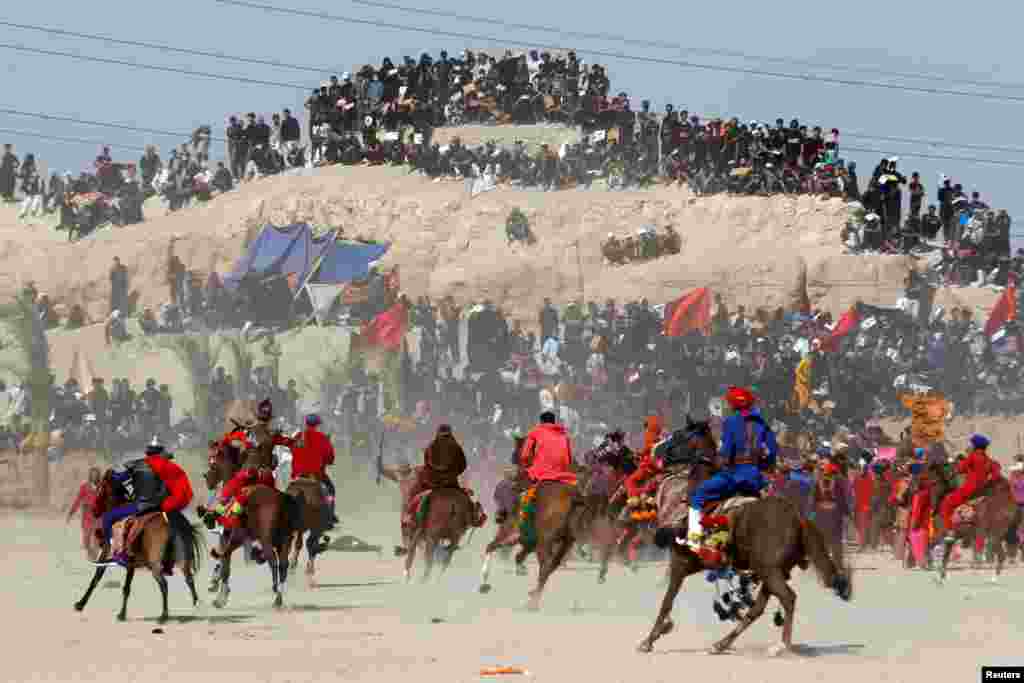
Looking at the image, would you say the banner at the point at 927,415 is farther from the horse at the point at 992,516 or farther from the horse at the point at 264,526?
the horse at the point at 264,526

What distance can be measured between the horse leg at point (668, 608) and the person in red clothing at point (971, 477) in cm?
1029

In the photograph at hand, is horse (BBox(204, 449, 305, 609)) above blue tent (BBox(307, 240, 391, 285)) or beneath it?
beneath

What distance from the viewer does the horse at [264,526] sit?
23.8 metres

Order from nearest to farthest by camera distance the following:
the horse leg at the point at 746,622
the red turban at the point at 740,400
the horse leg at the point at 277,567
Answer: the horse leg at the point at 746,622 < the red turban at the point at 740,400 < the horse leg at the point at 277,567

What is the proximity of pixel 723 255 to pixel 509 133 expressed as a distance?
626cm

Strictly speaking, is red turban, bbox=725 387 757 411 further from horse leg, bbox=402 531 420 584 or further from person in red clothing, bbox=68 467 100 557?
person in red clothing, bbox=68 467 100 557

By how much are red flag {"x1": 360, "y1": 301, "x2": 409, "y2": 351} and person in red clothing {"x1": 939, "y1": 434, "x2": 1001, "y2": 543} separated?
2257 centimetres

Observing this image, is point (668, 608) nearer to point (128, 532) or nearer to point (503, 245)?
point (128, 532)

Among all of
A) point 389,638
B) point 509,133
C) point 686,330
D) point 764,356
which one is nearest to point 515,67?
point 509,133

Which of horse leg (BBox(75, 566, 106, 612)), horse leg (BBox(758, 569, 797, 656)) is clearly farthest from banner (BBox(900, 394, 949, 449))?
horse leg (BBox(758, 569, 797, 656))

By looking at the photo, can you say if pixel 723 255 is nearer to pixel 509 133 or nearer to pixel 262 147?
pixel 509 133

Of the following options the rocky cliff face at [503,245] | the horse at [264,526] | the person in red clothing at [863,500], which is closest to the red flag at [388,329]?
the rocky cliff face at [503,245]

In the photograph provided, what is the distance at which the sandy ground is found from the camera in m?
17.9

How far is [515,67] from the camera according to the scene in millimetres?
56656
